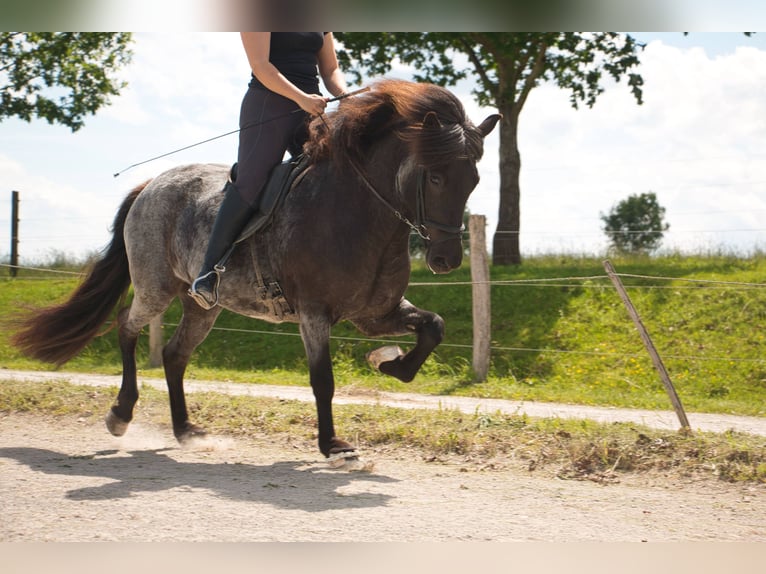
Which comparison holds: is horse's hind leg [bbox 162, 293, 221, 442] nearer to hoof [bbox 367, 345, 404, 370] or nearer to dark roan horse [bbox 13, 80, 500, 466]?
dark roan horse [bbox 13, 80, 500, 466]

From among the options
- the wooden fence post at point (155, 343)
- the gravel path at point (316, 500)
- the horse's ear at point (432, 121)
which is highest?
the horse's ear at point (432, 121)

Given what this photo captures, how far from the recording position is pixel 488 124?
5.44 meters

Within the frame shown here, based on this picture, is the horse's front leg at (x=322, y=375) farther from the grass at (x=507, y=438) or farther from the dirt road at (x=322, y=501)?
the grass at (x=507, y=438)

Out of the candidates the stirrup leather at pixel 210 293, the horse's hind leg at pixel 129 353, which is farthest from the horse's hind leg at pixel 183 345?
the stirrup leather at pixel 210 293

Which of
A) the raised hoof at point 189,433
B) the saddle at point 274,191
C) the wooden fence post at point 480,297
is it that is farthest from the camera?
the wooden fence post at point 480,297

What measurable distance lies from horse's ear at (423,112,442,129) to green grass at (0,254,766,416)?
6.26m

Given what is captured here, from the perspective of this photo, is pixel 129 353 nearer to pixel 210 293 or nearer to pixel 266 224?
pixel 210 293

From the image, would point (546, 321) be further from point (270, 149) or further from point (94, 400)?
point (270, 149)

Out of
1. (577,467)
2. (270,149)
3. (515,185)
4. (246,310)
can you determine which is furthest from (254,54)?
(515,185)

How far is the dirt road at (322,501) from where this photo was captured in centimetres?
398

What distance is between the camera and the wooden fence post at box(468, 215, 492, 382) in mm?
12133

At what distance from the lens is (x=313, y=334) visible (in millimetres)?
5637

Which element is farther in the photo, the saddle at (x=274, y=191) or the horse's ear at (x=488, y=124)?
the saddle at (x=274, y=191)

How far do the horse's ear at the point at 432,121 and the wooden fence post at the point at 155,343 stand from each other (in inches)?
369
